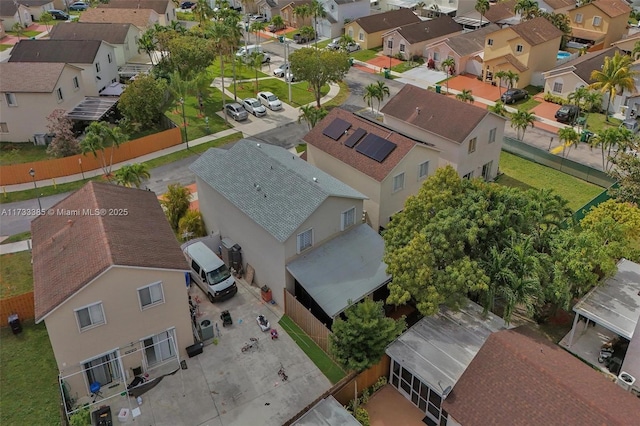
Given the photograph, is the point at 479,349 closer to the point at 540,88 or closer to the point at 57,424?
the point at 57,424

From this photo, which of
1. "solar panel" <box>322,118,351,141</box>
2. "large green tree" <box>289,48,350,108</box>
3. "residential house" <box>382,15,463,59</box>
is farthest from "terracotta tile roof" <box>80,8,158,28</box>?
"solar panel" <box>322,118,351,141</box>

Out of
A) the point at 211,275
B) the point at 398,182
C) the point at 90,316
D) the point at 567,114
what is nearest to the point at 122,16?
the point at 398,182

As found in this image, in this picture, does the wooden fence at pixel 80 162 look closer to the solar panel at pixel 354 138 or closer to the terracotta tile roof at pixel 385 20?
the solar panel at pixel 354 138

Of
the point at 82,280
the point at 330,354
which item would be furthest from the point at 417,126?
the point at 82,280

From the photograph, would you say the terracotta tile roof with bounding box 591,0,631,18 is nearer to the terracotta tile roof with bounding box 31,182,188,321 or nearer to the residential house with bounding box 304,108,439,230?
the residential house with bounding box 304,108,439,230

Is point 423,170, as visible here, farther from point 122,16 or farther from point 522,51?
point 122,16

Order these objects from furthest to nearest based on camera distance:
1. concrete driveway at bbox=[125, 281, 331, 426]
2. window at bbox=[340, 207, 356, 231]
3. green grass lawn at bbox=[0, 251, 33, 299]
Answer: green grass lawn at bbox=[0, 251, 33, 299]
window at bbox=[340, 207, 356, 231]
concrete driveway at bbox=[125, 281, 331, 426]
